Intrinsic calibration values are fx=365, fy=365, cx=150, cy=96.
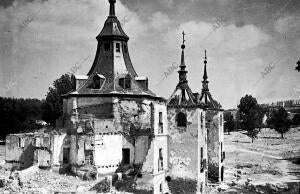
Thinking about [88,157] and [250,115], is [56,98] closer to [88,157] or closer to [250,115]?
[88,157]

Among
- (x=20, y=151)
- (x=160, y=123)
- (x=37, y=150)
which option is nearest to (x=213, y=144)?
(x=160, y=123)

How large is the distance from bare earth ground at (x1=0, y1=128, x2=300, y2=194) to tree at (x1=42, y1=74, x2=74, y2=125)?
9.54 m

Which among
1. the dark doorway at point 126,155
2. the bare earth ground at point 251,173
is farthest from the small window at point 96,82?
the bare earth ground at point 251,173

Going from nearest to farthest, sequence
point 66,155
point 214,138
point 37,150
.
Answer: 1. point 37,150
2. point 66,155
3. point 214,138

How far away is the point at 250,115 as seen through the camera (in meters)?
96.7

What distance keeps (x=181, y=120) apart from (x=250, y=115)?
218ft

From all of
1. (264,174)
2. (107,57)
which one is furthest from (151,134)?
(264,174)

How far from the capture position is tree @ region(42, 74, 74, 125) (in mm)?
59000

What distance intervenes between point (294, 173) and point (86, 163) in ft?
106

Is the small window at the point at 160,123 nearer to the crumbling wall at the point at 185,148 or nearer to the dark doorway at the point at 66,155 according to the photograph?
the crumbling wall at the point at 185,148

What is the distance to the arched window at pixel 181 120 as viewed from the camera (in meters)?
34.6

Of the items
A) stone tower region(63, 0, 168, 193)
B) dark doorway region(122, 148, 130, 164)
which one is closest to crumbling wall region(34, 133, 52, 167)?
stone tower region(63, 0, 168, 193)

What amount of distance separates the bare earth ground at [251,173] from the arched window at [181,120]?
215 inches

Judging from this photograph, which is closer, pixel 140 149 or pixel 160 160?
pixel 160 160
